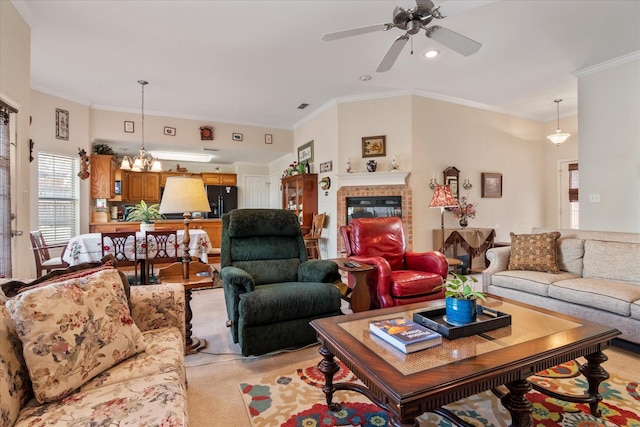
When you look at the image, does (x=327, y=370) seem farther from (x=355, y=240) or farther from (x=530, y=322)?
(x=355, y=240)

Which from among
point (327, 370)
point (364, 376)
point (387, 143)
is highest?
point (387, 143)

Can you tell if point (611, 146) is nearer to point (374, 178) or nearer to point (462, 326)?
point (374, 178)

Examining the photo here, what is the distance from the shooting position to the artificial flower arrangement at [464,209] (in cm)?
532

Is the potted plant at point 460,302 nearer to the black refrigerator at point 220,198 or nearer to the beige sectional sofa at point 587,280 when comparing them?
the beige sectional sofa at point 587,280

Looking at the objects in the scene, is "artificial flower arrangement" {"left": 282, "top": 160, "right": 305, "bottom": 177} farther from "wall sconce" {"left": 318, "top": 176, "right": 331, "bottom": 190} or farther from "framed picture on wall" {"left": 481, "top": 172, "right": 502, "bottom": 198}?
"framed picture on wall" {"left": 481, "top": 172, "right": 502, "bottom": 198}

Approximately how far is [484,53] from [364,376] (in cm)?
394

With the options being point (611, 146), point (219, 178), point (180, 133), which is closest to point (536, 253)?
A: point (611, 146)

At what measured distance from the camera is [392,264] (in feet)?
11.0

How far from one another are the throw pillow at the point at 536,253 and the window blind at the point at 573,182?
12.8ft

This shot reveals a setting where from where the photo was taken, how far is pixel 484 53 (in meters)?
3.69

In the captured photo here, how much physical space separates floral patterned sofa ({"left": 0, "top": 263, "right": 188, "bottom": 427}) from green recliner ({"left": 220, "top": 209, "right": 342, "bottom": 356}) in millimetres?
796

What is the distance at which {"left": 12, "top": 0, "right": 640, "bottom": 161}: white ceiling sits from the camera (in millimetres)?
2871

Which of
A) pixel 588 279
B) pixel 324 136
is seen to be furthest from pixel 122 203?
pixel 588 279

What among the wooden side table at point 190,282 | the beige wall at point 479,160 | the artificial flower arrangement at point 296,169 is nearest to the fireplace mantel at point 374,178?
the beige wall at point 479,160
